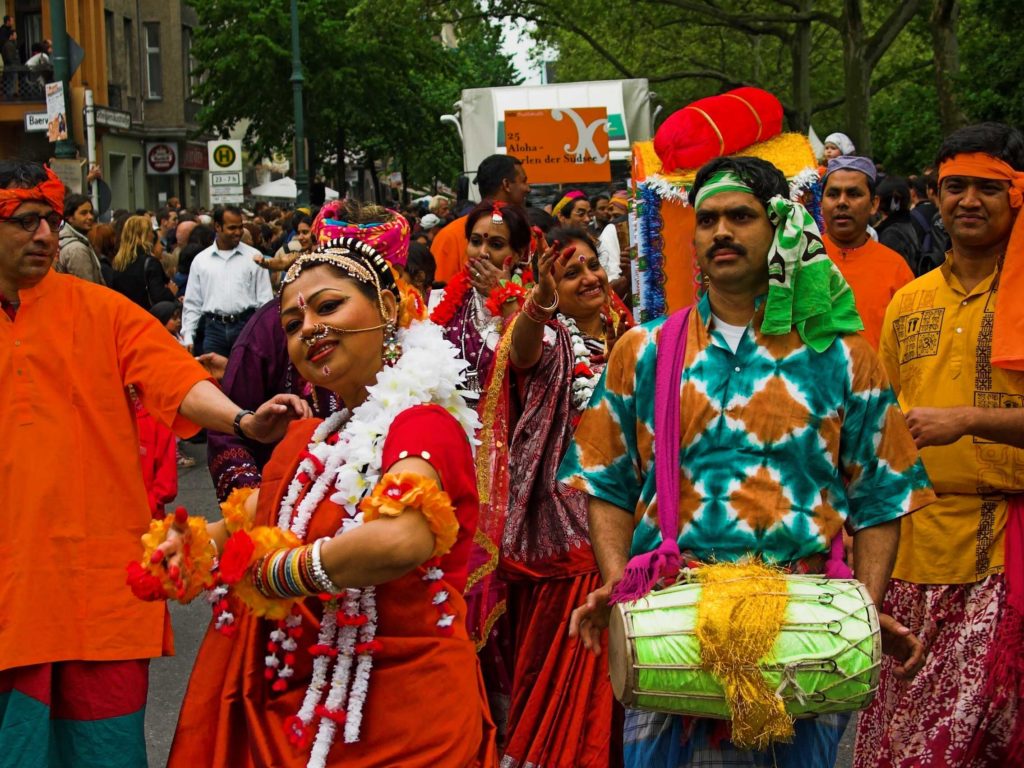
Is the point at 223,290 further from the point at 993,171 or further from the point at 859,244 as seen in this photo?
the point at 993,171

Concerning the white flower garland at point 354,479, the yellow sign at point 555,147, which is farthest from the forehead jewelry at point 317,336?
the yellow sign at point 555,147

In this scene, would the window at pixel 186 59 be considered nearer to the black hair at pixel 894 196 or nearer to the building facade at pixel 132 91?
the building facade at pixel 132 91

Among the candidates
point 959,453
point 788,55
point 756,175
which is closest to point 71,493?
point 756,175

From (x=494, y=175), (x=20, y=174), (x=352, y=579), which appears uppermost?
(x=494, y=175)

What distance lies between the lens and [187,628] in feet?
25.5

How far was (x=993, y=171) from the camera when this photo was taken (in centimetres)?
462

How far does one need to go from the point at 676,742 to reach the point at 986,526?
157cm

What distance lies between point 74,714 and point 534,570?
1.98 m

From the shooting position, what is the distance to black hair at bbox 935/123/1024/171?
4668mm

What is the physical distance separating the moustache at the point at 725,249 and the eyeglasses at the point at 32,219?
1952mm

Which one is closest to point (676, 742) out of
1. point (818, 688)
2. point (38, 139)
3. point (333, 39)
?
point (818, 688)

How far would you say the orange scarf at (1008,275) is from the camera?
14.7ft

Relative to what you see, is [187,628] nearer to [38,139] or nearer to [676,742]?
[676,742]

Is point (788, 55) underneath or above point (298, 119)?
A: above
